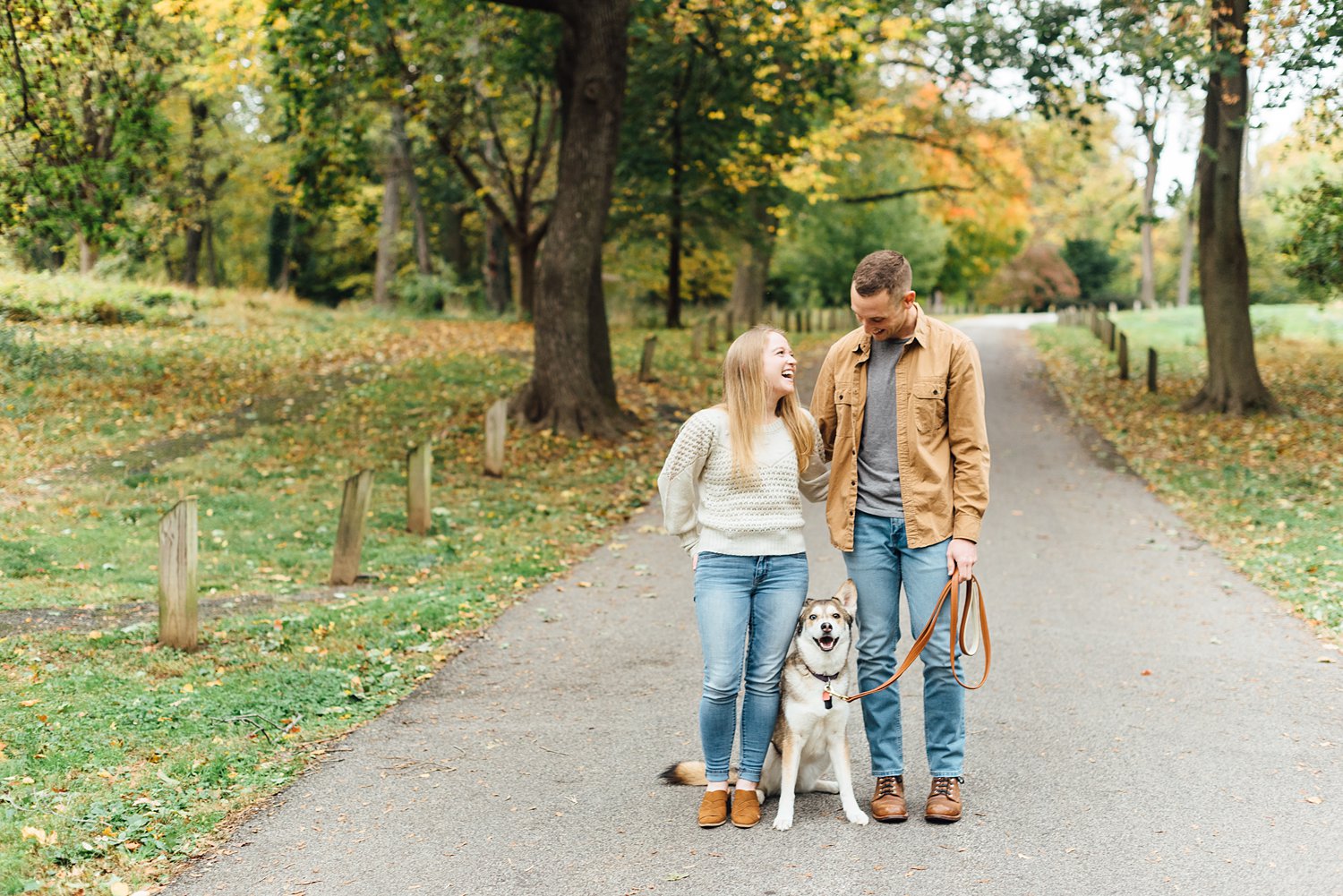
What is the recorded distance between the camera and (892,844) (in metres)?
4.75

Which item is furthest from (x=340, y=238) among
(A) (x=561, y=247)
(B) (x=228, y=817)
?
(B) (x=228, y=817)

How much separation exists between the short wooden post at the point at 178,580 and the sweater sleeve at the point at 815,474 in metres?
4.30

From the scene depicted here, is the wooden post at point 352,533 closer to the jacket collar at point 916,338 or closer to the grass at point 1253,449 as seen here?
the jacket collar at point 916,338

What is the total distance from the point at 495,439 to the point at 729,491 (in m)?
9.59

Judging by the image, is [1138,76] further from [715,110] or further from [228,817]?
[228,817]

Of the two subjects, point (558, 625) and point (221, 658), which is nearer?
point (221, 658)

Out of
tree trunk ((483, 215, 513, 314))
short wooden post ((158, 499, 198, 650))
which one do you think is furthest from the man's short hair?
tree trunk ((483, 215, 513, 314))

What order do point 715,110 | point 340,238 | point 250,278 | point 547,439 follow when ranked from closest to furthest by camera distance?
point 547,439, point 715,110, point 340,238, point 250,278

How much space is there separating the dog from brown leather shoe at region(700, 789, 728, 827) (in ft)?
0.60

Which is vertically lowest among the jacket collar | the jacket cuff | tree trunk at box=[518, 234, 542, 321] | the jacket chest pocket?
the jacket cuff

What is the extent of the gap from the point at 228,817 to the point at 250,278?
189 ft

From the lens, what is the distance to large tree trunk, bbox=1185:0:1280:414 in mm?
18859

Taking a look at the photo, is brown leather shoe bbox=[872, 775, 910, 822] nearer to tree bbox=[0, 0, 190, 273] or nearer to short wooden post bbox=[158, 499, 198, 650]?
short wooden post bbox=[158, 499, 198, 650]

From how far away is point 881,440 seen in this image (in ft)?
16.2
